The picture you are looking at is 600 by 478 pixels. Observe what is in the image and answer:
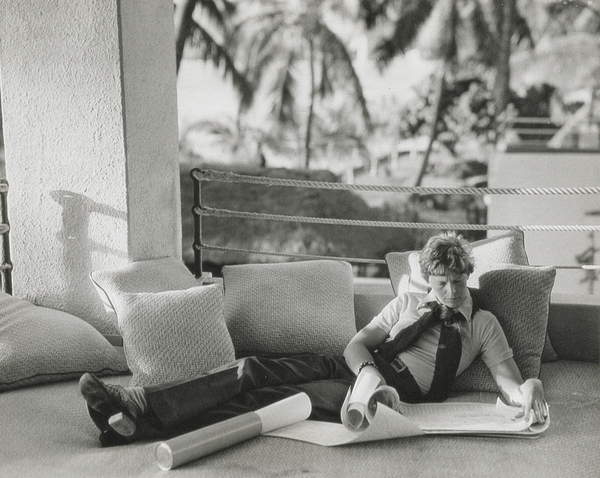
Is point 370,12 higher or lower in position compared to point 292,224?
higher

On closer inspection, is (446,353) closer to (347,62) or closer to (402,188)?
(402,188)

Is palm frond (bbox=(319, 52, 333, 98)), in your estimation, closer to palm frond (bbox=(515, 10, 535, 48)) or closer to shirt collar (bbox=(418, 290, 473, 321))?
palm frond (bbox=(515, 10, 535, 48))

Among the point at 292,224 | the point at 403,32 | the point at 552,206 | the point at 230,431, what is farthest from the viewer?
the point at 292,224

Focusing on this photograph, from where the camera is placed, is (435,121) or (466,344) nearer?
(466,344)

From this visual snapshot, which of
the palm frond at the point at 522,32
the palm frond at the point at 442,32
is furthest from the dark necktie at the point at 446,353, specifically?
the palm frond at the point at 522,32

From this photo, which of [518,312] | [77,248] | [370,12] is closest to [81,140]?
[77,248]

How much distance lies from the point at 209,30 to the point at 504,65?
273 inches

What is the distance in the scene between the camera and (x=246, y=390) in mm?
2443

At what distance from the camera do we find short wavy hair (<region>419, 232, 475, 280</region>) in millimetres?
Result: 2494

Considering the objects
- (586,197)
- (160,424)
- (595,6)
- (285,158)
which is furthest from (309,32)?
(160,424)

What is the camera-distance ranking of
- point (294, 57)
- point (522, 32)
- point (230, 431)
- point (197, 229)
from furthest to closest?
point (294, 57), point (522, 32), point (197, 229), point (230, 431)

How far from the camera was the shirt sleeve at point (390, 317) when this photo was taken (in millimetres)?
2691

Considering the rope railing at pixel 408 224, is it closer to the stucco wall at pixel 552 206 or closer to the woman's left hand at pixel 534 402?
the woman's left hand at pixel 534 402

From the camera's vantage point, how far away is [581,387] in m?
2.70
